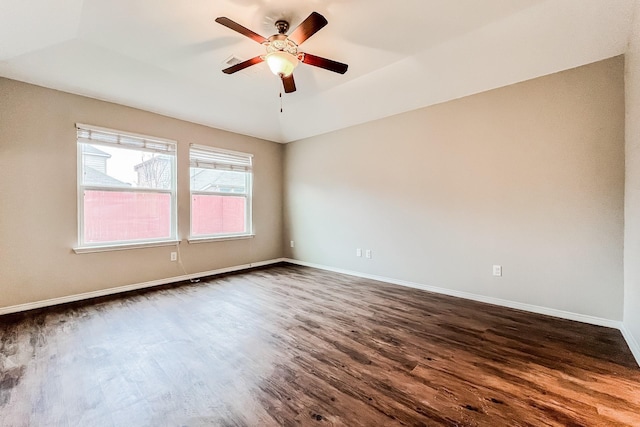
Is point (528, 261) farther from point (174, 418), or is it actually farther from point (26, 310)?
point (26, 310)

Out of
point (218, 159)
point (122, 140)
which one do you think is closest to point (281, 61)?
point (122, 140)

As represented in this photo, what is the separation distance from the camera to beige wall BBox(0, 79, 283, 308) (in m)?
2.91

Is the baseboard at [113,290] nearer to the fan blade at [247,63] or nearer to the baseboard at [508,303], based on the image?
the baseboard at [508,303]

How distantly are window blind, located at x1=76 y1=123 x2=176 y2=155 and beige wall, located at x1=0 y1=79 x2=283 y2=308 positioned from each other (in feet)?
0.29

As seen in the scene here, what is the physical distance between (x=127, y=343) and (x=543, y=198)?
14.0ft

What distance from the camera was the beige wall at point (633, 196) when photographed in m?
2.04

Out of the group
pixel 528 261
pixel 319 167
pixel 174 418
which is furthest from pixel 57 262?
pixel 528 261

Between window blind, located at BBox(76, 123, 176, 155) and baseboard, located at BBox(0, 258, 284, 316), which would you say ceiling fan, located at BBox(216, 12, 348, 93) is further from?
baseboard, located at BBox(0, 258, 284, 316)

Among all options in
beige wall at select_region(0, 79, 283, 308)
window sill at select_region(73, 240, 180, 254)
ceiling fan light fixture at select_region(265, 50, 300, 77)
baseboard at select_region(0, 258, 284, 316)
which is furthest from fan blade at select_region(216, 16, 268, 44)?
baseboard at select_region(0, 258, 284, 316)

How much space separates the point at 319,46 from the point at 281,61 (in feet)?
2.47

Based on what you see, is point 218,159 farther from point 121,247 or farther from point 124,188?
point 121,247

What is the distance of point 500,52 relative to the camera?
272cm

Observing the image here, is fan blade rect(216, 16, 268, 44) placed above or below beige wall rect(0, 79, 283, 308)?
above

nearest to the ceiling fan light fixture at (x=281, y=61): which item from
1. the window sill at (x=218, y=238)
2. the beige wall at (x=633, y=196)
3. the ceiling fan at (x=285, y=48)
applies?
the ceiling fan at (x=285, y=48)
